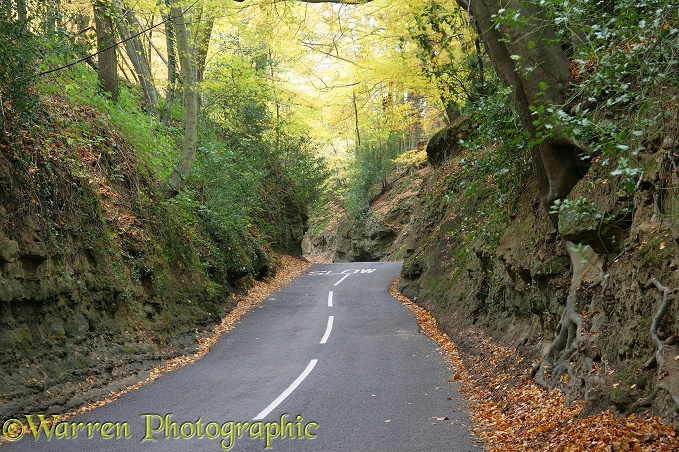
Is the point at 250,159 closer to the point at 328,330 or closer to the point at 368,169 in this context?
the point at 328,330

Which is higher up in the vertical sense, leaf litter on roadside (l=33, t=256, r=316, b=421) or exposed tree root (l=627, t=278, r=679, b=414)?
exposed tree root (l=627, t=278, r=679, b=414)

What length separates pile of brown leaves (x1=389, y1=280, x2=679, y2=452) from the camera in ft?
15.1

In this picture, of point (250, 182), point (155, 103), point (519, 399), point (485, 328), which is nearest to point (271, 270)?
point (250, 182)

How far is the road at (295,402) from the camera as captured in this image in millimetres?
6469

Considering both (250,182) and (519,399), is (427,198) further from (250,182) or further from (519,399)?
(519,399)

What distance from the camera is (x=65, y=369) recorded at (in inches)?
328

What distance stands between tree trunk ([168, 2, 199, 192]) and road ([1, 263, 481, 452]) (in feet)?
14.7

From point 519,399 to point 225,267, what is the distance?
12.4 meters

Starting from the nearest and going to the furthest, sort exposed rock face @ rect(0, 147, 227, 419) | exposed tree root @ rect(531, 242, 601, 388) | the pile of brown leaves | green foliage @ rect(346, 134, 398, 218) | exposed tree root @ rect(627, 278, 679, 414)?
the pile of brown leaves < exposed tree root @ rect(627, 278, 679, 414) < exposed tree root @ rect(531, 242, 601, 388) < exposed rock face @ rect(0, 147, 227, 419) < green foliage @ rect(346, 134, 398, 218)

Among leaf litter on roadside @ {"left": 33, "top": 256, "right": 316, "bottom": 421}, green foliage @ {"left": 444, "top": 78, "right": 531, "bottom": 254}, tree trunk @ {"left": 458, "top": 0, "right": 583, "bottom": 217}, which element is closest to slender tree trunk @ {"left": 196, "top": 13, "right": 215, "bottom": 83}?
leaf litter on roadside @ {"left": 33, "top": 256, "right": 316, "bottom": 421}

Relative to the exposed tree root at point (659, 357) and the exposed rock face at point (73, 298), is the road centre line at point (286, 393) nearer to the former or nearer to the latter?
the exposed rock face at point (73, 298)

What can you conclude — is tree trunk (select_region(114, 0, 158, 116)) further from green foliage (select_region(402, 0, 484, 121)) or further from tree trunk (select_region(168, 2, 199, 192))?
green foliage (select_region(402, 0, 484, 121))

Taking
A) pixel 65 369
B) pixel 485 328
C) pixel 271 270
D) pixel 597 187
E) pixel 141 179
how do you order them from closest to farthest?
pixel 597 187
pixel 65 369
pixel 485 328
pixel 141 179
pixel 271 270

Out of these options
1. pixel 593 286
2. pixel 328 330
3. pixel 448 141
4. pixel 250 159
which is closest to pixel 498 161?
pixel 593 286
